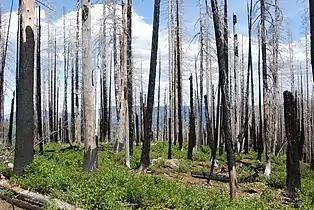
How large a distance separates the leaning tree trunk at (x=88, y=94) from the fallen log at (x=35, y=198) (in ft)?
8.76

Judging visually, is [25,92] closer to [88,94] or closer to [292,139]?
[88,94]

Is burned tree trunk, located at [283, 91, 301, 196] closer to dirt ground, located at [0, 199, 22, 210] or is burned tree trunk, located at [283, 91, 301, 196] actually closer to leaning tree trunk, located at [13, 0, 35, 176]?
leaning tree trunk, located at [13, 0, 35, 176]

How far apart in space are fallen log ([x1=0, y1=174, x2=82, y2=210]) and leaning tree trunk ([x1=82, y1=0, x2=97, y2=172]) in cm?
267

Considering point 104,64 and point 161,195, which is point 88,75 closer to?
point 161,195

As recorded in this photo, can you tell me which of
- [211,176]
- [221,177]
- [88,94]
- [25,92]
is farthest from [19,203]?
[221,177]

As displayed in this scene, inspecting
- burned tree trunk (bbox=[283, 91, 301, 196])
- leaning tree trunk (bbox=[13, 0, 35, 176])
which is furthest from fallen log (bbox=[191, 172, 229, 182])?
leaning tree trunk (bbox=[13, 0, 35, 176])

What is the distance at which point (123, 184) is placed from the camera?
8.08m

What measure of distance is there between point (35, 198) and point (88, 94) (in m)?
4.48

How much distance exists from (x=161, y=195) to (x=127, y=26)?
1110 centimetres

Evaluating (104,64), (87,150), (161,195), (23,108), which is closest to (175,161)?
(87,150)

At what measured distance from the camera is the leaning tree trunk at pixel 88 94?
37.6ft

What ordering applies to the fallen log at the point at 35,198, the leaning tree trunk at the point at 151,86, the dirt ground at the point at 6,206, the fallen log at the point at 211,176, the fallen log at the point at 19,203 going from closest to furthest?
the fallen log at the point at 35,198 < the fallen log at the point at 19,203 < the dirt ground at the point at 6,206 < the fallen log at the point at 211,176 < the leaning tree trunk at the point at 151,86

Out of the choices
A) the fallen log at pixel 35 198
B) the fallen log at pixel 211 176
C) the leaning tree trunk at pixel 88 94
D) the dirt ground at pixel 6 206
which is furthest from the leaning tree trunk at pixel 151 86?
the dirt ground at pixel 6 206

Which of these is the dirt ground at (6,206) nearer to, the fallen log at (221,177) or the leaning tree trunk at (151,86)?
the leaning tree trunk at (151,86)
